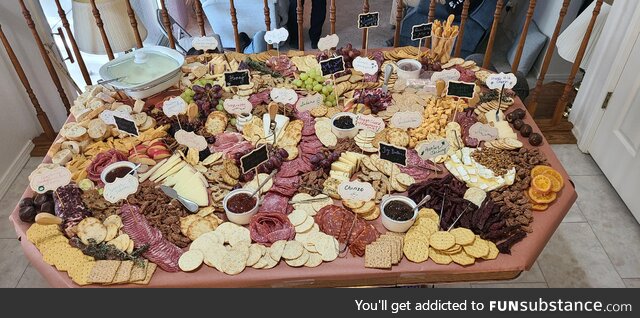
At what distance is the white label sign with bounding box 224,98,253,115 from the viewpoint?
2002 millimetres

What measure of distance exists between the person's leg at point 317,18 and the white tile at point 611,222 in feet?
7.98

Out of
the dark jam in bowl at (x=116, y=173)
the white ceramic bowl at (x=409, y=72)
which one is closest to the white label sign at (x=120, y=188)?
the dark jam in bowl at (x=116, y=173)

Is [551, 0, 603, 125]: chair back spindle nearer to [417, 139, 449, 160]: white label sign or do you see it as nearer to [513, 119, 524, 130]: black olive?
[513, 119, 524, 130]: black olive

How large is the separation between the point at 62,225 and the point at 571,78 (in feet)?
8.98

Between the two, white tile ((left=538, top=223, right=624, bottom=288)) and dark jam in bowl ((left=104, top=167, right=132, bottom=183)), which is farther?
white tile ((left=538, top=223, right=624, bottom=288))

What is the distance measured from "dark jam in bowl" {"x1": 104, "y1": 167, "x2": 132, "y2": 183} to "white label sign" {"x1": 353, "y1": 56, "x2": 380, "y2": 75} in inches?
43.4

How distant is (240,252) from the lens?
149 centimetres

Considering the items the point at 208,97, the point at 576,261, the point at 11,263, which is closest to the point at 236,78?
the point at 208,97

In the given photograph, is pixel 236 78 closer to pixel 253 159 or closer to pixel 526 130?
pixel 253 159

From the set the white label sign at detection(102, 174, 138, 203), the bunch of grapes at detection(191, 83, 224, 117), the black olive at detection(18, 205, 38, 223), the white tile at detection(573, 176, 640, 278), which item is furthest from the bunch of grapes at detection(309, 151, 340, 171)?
the white tile at detection(573, 176, 640, 278)

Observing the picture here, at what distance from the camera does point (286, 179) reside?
1.75 meters

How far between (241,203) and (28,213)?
27.4 inches

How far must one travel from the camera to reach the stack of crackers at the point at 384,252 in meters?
1.46

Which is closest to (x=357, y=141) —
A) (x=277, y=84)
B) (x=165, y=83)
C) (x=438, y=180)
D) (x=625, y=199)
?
(x=438, y=180)
